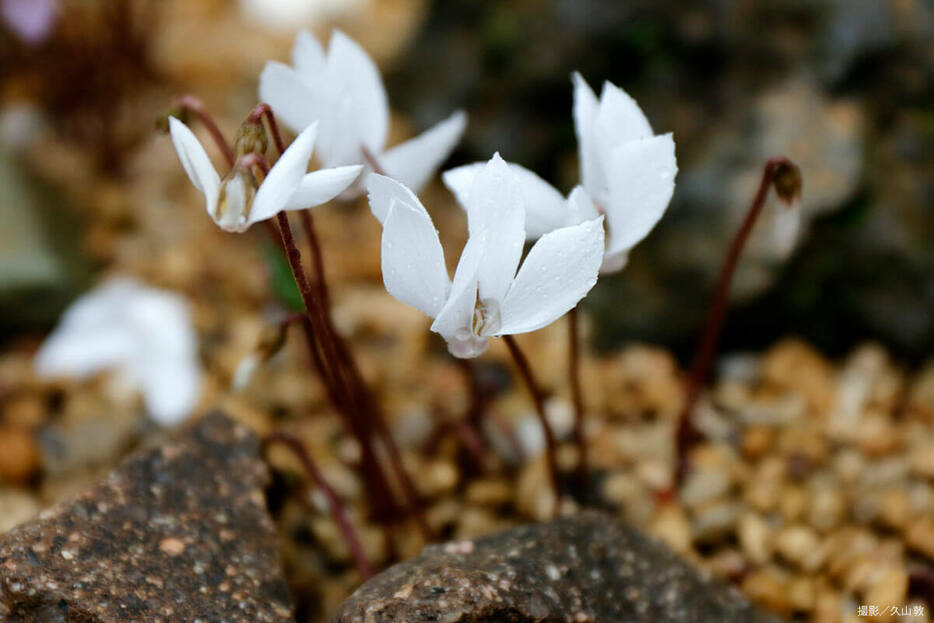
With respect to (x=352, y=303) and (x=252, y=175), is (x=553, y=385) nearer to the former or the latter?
(x=352, y=303)

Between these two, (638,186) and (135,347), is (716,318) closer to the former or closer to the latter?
(638,186)

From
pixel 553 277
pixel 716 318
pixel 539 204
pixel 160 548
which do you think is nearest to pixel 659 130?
pixel 716 318

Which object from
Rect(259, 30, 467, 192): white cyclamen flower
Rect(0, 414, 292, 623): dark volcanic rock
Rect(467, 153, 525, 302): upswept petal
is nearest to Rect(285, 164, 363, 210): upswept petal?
Rect(467, 153, 525, 302): upswept petal

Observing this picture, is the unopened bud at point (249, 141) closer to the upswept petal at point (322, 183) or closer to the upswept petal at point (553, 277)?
the upswept petal at point (322, 183)

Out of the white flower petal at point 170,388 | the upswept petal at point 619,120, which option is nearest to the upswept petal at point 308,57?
the upswept petal at point 619,120

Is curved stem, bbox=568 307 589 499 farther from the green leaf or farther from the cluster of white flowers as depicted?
the green leaf

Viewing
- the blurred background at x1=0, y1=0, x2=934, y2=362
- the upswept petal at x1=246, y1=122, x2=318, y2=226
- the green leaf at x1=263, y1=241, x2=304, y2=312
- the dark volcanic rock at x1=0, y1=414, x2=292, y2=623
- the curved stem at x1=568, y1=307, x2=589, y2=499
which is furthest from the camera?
the blurred background at x1=0, y1=0, x2=934, y2=362

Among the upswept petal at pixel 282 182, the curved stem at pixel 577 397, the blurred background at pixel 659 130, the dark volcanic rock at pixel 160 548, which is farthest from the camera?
the blurred background at pixel 659 130
